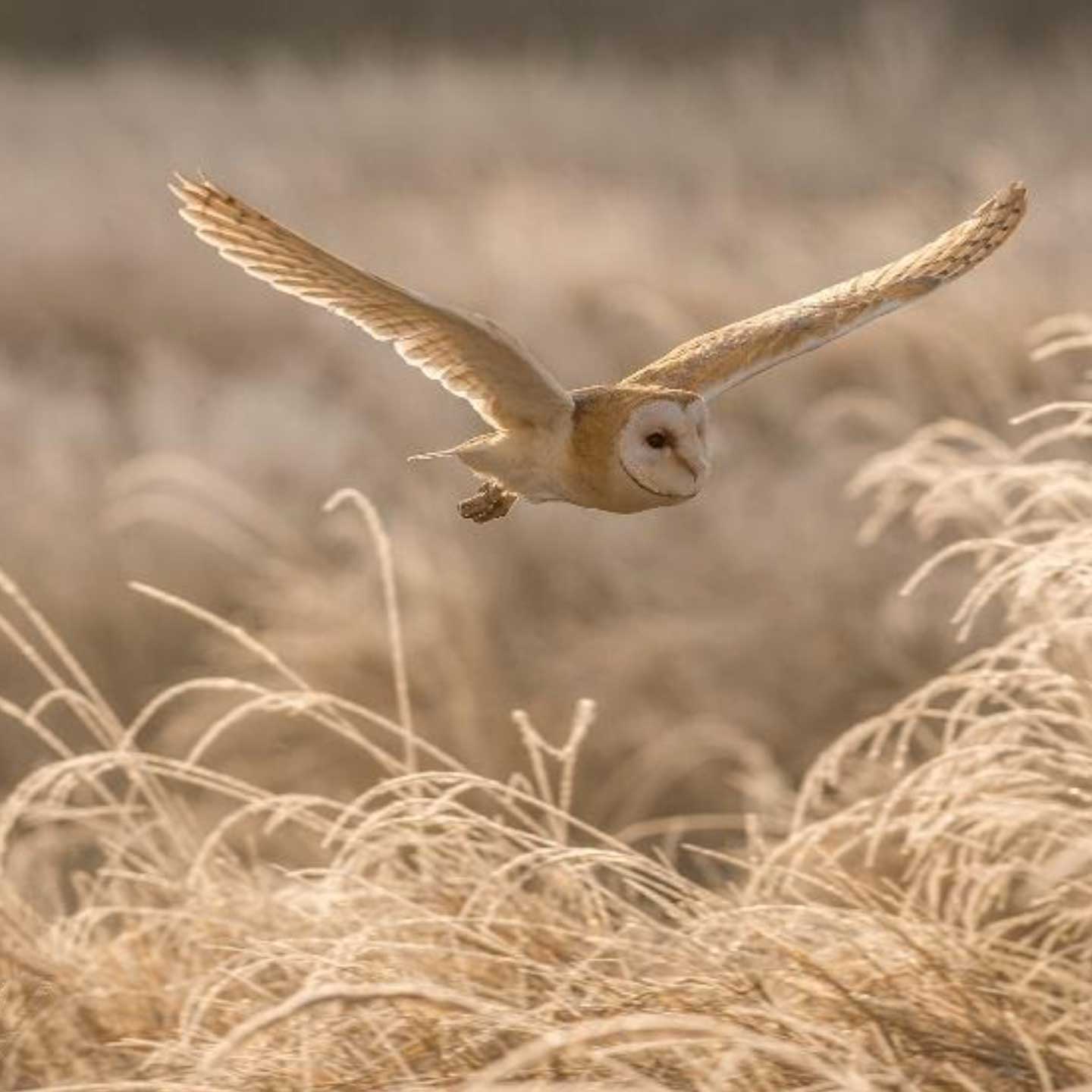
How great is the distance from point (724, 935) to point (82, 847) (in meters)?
2.25

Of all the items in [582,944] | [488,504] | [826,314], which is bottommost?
[582,944]

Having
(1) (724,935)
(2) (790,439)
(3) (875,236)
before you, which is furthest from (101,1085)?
(3) (875,236)

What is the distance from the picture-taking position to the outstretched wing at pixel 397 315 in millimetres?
1317

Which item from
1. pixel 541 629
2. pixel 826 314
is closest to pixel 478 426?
pixel 541 629

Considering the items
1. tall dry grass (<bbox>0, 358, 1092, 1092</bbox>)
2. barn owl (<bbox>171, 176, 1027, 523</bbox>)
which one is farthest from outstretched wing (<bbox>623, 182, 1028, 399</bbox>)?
tall dry grass (<bbox>0, 358, 1092, 1092</bbox>)

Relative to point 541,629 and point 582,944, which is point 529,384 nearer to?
point 582,944

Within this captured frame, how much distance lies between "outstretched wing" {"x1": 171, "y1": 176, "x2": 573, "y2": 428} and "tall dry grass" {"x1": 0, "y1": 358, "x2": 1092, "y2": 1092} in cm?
43

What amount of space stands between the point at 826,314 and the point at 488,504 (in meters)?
0.23

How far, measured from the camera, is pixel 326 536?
516cm

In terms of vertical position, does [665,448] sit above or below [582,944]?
above

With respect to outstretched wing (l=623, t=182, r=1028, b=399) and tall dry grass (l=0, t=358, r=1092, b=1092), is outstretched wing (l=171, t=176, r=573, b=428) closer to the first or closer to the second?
outstretched wing (l=623, t=182, r=1028, b=399)

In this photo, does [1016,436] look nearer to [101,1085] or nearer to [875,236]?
[875,236]

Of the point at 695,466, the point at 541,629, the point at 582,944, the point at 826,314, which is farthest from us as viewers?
the point at 541,629

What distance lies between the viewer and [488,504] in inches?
54.3
